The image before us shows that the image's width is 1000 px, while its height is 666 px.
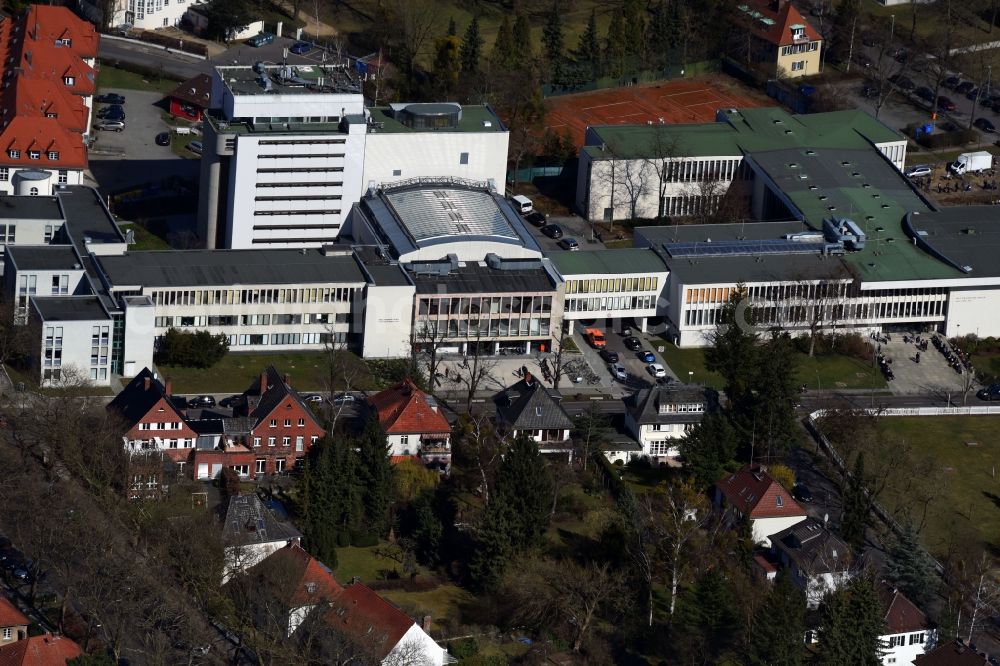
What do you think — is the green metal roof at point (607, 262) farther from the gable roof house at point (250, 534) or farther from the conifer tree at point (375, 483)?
the gable roof house at point (250, 534)

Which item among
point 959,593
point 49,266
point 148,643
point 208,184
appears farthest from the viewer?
point 208,184

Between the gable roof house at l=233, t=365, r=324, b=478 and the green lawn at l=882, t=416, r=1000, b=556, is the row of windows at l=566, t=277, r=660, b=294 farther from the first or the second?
the gable roof house at l=233, t=365, r=324, b=478

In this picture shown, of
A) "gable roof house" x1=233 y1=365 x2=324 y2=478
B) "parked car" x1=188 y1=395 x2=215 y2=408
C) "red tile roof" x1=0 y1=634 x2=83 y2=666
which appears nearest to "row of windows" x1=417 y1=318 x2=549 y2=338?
"parked car" x1=188 y1=395 x2=215 y2=408

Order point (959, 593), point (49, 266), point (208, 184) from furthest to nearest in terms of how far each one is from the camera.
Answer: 1. point (208, 184)
2. point (49, 266)
3. point (959, 593)

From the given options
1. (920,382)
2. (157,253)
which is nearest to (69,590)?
(157,253)

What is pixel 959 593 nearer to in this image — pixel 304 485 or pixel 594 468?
pixel 594 468

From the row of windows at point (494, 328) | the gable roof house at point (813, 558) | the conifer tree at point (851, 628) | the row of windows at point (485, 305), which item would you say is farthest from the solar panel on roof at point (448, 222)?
the conifer tree at point (851, 628)

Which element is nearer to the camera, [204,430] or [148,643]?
[148,643]

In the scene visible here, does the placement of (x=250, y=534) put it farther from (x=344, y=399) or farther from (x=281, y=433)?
(x=344, y=399)
